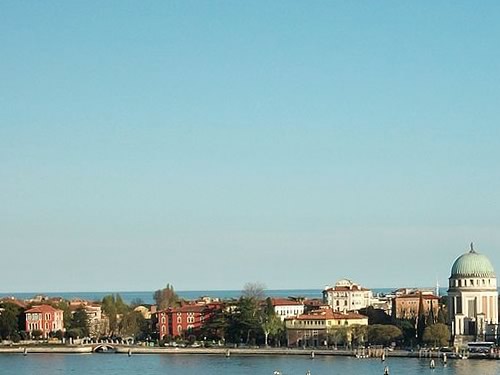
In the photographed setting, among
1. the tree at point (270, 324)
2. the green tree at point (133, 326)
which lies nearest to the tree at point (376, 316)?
the tree at point (270, 324)

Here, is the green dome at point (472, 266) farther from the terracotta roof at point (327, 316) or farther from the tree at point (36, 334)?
the tree at point (36, 334)

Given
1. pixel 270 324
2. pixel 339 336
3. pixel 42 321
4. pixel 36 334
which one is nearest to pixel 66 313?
pixel 42 321

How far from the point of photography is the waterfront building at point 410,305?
65.0m

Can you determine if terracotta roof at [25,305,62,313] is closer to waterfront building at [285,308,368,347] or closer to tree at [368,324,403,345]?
waterfront building at [285,308,368,347]

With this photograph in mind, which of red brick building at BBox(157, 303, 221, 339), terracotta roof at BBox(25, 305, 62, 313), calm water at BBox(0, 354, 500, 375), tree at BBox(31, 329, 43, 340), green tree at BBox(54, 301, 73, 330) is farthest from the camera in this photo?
green tree at BBox(54, 301, 73, 330)

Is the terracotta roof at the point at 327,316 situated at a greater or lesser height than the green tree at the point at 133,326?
greater

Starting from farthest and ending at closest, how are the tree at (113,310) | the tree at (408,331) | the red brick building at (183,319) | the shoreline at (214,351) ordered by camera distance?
1. the tree at (113,310)
2. the red brick building at (183,319)
3. the tree at (408,331)
4. the shoreline at (214,351)

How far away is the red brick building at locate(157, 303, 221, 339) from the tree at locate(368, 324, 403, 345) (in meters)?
8.99

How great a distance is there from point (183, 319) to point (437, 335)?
14.4 metres

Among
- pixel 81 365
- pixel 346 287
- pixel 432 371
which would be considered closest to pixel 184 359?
pixel 81 365

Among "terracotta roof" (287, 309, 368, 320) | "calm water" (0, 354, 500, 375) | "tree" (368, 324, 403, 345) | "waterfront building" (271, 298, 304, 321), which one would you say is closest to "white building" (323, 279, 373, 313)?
"waterfront building" (271, 298, 304, 321)

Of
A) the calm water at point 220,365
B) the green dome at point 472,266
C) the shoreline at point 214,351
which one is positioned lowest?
the calm water at point 220,365

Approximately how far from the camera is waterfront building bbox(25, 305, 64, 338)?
66062 millimetres

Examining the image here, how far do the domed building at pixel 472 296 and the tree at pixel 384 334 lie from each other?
2.89 m
